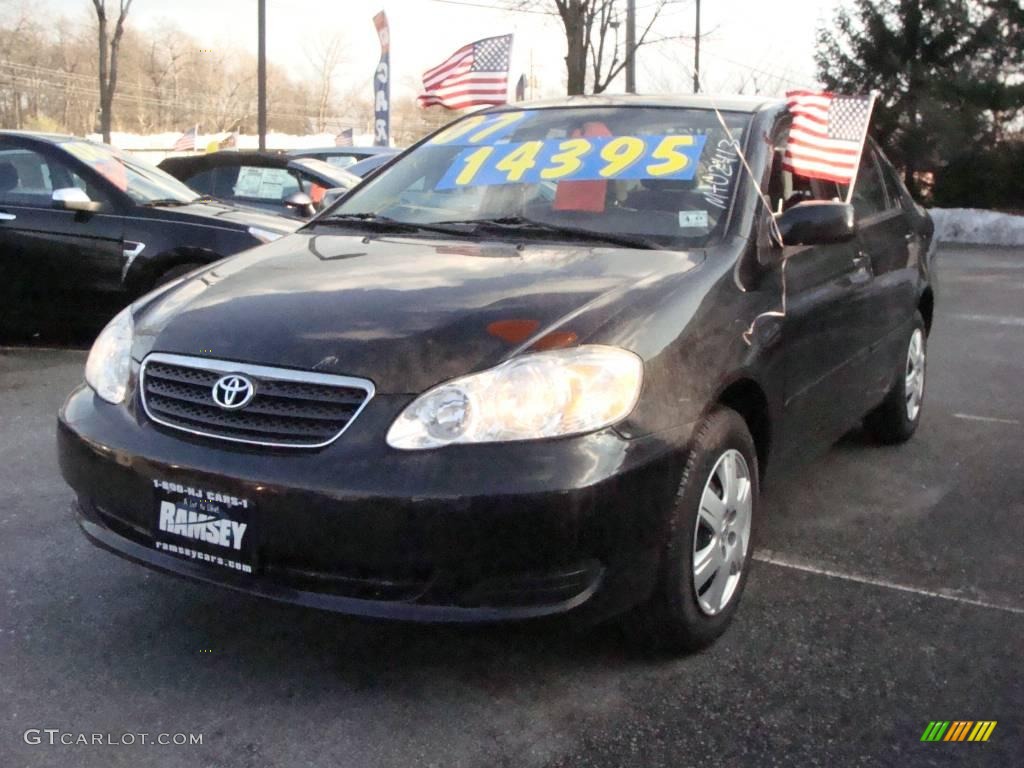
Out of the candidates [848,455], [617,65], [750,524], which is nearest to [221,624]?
[750,524]

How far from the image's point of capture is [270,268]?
3.34 metres

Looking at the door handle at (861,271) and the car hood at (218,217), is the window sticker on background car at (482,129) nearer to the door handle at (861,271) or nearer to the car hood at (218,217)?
the door handle at (861,271)

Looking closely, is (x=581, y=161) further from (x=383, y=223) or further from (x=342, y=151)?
(x=342, y=151)

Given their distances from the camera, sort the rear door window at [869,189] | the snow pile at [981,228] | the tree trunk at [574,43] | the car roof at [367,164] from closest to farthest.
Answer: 1. the rear door window at [869,189]
2. the car roof at [367,164]
3. the tree trunk at [574,43]
4. the snow pile at [981,228]

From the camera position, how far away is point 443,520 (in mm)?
2451

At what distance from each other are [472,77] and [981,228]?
12.2 m

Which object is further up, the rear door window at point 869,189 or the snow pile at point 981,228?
the rear door window at point 869,189

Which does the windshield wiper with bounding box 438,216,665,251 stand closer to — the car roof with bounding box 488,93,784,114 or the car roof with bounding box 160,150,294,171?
the car roof with bounding box 488,93,784,114

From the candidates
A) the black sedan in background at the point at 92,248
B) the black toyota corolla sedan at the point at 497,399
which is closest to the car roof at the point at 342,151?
the black sedan in background at the point at 92,248

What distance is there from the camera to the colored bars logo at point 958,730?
8.67ft

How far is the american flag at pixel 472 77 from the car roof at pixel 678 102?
8.98 m

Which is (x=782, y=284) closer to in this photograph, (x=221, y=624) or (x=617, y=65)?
(x=221, y=624)

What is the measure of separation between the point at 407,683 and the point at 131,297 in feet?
16.5

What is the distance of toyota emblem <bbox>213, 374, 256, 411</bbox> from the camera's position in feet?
8.76
